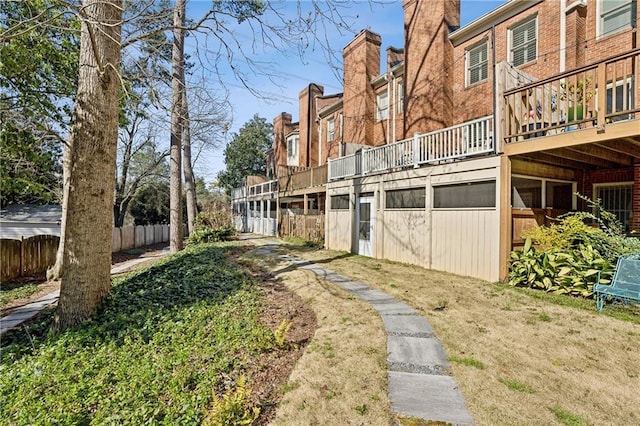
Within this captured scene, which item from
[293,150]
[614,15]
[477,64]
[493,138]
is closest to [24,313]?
[493,138]

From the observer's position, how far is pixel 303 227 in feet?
52.6

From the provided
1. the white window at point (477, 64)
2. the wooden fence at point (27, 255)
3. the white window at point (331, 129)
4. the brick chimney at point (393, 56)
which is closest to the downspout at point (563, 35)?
the white window at point (477, 64)

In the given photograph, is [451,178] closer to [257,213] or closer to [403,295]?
[403,295]

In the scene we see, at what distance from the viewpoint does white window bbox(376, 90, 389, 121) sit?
48.0 ft

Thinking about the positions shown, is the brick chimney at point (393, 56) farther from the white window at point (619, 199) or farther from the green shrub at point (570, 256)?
the green shrub at point (570, 256)

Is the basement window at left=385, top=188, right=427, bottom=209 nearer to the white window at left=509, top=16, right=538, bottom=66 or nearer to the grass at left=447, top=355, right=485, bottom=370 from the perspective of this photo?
the white window at left=509, top=16, right=538, bottom=66

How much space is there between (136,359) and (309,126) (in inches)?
740

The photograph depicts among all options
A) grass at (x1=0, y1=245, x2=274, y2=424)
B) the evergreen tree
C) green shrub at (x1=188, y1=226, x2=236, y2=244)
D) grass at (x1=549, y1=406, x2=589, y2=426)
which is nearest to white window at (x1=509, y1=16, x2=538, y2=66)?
grass at (x1=549, y1=406, x2=589, y2=426)

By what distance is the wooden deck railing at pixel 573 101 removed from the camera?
5.18 m

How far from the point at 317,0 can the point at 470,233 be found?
5.74 m

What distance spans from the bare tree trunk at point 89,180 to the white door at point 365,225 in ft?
25.4

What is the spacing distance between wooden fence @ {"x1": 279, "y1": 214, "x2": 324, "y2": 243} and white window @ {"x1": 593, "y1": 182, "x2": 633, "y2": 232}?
9.63m

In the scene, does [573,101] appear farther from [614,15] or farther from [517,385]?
[517,385]

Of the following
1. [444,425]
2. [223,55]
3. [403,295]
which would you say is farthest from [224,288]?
[444,425]
